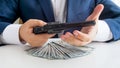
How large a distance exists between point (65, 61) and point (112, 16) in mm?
356

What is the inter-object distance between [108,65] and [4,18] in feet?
1.38

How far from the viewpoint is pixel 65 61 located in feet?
1.77

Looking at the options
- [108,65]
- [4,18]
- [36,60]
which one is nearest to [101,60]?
[108,65]

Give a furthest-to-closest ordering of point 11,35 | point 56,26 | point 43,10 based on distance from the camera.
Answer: point 43,10, point 11,35, point 56,26

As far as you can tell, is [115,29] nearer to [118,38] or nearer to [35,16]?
[118,38]

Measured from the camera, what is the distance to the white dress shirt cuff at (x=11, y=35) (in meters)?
0.68

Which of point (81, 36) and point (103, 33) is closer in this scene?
point (81, 36)

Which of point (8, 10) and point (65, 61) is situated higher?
point (8, 10)

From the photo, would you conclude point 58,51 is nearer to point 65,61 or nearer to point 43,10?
point 65,61

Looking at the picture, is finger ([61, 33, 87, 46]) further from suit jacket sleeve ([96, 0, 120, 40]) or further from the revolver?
suit jacket sleeve ([96, 0, 120, 40])

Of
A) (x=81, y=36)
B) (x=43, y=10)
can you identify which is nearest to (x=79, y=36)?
(x=81, y=36)

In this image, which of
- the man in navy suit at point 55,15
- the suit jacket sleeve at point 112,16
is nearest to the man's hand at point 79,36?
the man in navy suit at point 55,15

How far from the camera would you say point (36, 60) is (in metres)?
0.55

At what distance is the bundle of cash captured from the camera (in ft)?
1.86
